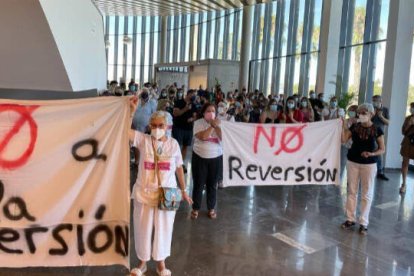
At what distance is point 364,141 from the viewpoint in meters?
4.95

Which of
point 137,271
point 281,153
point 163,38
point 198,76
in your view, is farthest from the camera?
point 163,38

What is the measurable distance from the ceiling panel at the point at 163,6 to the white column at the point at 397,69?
9895 millimetres

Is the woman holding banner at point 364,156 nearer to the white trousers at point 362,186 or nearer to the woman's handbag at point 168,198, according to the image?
the white trousers at point 362,186

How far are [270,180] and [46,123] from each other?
3.13 m

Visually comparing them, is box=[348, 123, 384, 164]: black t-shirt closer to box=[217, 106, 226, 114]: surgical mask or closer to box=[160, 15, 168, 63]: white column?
box=[217, 106, 226, 114]: surgical mask

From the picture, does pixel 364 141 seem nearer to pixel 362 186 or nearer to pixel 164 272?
pixel 362 186

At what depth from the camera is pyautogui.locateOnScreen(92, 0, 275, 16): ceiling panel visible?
21.0 metres

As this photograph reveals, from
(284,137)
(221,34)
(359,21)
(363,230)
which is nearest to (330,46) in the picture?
(359,21)

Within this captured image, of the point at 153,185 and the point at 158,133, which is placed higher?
the point at 158,133

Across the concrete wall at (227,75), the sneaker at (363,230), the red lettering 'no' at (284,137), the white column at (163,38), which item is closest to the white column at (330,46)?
the concrete wall at (227,75)

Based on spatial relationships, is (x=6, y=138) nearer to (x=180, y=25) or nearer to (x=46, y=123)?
(x=46, y=123)

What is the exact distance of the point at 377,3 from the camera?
12.9 metres

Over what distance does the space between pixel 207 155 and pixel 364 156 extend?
193cm

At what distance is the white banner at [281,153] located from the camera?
17.7 feet
